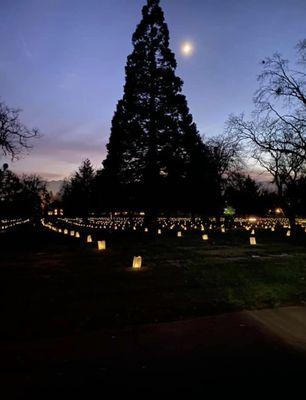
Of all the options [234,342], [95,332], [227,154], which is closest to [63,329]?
[95,332]

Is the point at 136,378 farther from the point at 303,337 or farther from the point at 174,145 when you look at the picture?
the point at 174,145

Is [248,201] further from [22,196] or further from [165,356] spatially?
[165,356]

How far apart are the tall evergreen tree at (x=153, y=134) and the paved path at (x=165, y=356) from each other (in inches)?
1093

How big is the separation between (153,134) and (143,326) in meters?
28.5

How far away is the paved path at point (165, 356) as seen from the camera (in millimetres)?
4941

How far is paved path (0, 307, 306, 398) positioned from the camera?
494cm

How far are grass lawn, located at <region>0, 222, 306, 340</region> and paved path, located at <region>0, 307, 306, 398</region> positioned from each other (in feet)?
A: 2.65

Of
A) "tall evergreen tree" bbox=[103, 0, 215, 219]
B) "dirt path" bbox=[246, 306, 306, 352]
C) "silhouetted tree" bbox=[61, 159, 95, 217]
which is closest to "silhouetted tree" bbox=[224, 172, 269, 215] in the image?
"silhouetted tree" bbox=[61, 159, 95, 217]

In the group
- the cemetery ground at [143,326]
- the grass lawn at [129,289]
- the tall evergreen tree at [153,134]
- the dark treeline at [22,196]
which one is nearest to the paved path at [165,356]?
the cemetery ground at [143,326]

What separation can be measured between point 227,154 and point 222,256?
35.1 metres

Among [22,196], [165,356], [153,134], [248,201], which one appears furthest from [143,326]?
[22,196]

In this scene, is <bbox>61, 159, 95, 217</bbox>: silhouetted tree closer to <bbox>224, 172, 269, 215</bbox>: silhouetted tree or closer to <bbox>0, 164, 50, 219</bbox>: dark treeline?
<bbox>0, 164, 50, 219</bbox>: dark treeline

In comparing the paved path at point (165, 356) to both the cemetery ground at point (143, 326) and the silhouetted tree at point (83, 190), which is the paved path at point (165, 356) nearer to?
the cemetery ground at point (143, 326)

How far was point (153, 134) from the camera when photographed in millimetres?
34250
